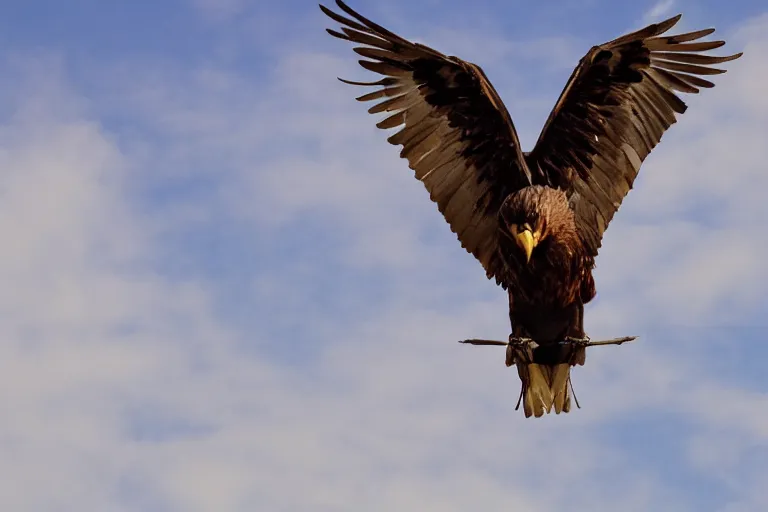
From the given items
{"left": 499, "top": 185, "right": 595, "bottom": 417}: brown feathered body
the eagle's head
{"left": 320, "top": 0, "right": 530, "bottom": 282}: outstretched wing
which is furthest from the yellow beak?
{"left": 320, "top": 0, "right": 530, "bottom": 282}: outstretched wing

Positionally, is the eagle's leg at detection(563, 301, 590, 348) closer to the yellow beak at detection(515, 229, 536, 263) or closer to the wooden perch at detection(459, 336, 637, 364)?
the wooden perch at detection(459, 336, 637, 364)

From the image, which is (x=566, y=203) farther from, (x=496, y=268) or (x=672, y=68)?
(x=672, y=68)

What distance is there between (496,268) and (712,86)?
2.36 m

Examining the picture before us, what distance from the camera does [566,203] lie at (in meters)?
8.14

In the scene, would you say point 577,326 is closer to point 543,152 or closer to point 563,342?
point 563,342

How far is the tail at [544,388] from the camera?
→ 8.20 meters

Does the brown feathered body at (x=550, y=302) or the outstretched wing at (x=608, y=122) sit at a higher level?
the outstretched wing at (x=608, y=122)

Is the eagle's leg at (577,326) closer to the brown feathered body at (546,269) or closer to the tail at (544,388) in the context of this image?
the brown feathered body at (546,269)

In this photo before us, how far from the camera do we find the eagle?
8.16 metres

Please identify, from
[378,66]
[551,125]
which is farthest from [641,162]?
[378,66]

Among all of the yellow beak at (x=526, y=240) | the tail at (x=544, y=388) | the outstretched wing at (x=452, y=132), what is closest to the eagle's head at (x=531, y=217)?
the yellow beak at (x=526, y=240)

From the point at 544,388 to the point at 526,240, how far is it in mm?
1224

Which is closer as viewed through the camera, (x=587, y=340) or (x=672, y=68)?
(x=587, y=340)

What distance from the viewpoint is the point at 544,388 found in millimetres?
8242
